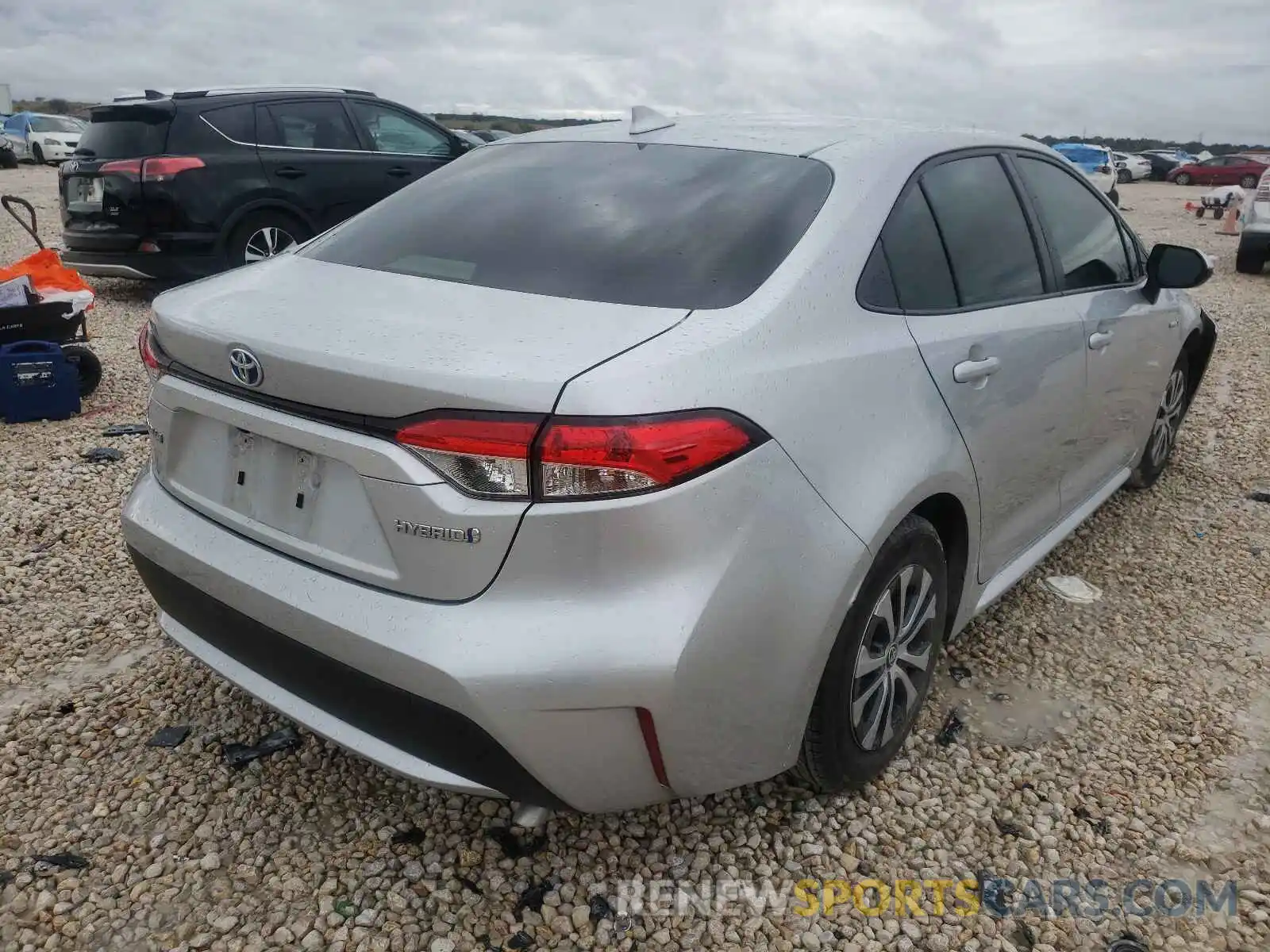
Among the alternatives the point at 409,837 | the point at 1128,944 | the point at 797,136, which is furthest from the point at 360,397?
the point at 1128,944

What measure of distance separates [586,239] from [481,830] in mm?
1471

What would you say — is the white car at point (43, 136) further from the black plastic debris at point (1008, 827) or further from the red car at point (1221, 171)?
the red car at point (1221, 171)

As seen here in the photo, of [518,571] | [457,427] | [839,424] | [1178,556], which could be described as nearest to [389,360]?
[457,427]

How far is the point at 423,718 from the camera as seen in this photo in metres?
1.81

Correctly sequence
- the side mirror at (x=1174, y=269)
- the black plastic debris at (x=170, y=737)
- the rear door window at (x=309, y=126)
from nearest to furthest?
the black plastic debris at (x=170, y=737), the side mirror at (x=1174, y=269), the rear door window at (x=309, y=126)

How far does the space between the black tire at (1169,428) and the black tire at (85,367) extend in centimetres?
576

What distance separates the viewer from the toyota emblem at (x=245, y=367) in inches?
75.9

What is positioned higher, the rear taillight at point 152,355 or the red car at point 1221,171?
the rear taillight at point 152,355

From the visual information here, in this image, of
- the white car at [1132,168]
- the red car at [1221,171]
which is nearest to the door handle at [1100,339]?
the red car at [1221,171]

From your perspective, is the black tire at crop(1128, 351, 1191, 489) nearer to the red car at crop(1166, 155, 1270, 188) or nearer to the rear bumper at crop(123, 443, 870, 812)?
the rear bumper at crop(123, 443, 870, 812)

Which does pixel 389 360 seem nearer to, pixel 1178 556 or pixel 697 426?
pixel 697 426

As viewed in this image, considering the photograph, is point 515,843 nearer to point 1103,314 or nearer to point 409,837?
point 409,837

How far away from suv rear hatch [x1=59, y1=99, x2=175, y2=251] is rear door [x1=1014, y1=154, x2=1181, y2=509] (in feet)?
22.5

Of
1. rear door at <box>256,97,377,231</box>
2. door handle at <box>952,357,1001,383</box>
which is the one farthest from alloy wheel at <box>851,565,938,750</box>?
rear door at <box>256,97,377,231</box>
